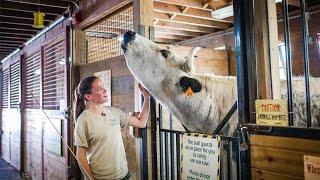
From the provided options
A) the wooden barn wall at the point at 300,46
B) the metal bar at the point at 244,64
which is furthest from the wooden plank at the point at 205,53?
the metal bar at the point at 244,64

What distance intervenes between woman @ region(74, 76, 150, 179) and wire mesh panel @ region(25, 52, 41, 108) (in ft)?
15.6

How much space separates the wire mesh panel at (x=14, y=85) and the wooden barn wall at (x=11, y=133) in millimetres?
153

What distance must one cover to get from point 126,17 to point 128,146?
6.36 feet

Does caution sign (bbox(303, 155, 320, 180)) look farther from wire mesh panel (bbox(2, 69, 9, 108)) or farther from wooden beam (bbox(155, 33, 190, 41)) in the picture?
wire mesh panel (bbox(2, 69, 9, 108))

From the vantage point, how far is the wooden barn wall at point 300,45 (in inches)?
262

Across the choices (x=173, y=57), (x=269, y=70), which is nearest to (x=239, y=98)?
(x=269, y=70)

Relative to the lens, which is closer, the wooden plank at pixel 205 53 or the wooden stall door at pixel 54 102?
the wooden plank at pixel 205 53

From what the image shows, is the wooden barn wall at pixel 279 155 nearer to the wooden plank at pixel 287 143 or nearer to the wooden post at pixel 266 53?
the wooden plank at pixel 287 143

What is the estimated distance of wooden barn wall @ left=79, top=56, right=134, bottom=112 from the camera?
155 inches

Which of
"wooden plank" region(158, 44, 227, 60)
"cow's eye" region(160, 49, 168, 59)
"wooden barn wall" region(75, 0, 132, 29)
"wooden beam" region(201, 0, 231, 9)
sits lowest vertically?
"cow's eye" region(160, 49, 168, 59)

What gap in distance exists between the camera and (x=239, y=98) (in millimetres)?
2369

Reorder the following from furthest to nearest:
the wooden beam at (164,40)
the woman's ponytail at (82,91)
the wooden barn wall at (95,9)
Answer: the wooden beam at (164,40) → the wooden barn wall at (95,9) → the woman's ponytail at (82,91)

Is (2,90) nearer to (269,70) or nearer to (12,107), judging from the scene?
(12,107)

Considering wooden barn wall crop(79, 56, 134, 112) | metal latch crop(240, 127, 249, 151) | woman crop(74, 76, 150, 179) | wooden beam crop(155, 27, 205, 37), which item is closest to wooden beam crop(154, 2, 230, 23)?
wooden beam crop(155, 27, 205, 37)
